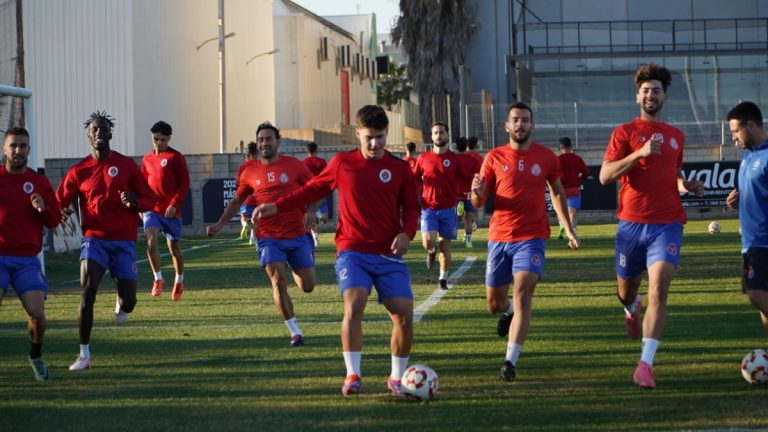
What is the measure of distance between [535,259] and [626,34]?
1513 inches

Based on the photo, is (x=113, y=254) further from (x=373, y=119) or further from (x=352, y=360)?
(x=373, y=119)

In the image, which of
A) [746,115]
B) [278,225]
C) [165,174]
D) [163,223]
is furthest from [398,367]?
[163,223]

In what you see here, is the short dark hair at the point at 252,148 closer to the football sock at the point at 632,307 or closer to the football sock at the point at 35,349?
the football sock at the point at 35,349

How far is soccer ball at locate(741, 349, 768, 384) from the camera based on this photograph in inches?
344

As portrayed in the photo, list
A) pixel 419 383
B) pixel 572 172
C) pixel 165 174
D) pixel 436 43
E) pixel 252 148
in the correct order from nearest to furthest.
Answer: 1. pixel 419 383
2. pixel 165 174
3. pixel 252 148
4. pixel 572 172
5. pixel 436 43

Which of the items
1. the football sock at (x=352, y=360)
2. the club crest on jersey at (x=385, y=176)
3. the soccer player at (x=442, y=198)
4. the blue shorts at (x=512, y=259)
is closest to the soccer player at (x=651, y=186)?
the blue shorts at (x=512, y=259)

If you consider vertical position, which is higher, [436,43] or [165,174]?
[436,43]

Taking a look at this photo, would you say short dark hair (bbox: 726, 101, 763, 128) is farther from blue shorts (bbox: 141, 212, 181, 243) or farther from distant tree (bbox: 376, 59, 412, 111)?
distant tree (bbox: 376, 59, 412, 111)

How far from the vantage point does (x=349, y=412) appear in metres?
8.24

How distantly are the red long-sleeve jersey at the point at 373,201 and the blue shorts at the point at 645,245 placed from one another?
179cm

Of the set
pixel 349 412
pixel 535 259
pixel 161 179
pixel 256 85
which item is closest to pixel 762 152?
pixel 535 259

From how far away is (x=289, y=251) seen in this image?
1210 cm

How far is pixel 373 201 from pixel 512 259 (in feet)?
5.08

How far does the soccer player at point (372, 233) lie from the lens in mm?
8680
